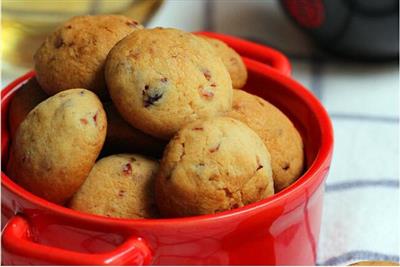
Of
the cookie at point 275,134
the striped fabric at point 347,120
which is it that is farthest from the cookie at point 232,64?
the striped fabric at point 347,120

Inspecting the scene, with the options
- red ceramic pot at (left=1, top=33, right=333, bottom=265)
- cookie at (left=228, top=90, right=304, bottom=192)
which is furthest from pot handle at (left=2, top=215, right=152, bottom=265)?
cookie at (left=228, top=90, right=304, bottom=192)

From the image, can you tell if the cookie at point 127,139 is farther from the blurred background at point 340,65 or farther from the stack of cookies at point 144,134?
the blurred background at point 340,65

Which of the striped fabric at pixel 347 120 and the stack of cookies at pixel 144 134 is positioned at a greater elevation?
the stack of cookies at pixel 144 134

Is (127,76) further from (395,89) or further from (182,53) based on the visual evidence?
(395,89)

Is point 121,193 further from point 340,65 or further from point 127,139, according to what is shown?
point 340,65

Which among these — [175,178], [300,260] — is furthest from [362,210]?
[175,178]

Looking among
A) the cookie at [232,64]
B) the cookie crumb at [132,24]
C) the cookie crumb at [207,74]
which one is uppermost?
the cookie crumb at [132,24]
